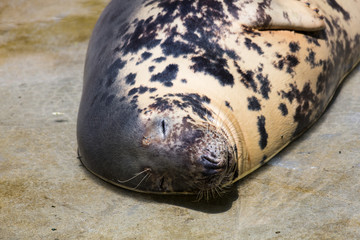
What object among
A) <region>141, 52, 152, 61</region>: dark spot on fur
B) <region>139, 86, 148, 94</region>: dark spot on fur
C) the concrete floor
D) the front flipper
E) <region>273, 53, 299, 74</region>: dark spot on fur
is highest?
the front flipper

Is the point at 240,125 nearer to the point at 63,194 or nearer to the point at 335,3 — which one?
the point at 63,194

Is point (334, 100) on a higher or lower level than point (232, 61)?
lower

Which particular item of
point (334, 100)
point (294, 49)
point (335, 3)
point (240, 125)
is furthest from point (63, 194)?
point (335, 3)

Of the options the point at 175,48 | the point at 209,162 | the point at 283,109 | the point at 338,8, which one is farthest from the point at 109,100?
the point at 338,8

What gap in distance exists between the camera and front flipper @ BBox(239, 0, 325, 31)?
3.47 meters

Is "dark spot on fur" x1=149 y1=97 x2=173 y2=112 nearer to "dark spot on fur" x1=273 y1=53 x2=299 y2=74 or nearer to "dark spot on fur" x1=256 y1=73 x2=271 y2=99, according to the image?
"dark spot on fur" x1=256 y1=73 x2=271 y2=99

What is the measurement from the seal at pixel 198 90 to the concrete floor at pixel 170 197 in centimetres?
10

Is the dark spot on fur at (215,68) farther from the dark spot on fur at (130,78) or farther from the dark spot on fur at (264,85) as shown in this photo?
the dark spot on fur at (130,78)

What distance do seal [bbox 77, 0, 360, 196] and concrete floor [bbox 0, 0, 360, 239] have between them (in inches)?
3.8

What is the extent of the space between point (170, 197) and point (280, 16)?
1340 millimetres

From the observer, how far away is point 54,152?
375 centimetres

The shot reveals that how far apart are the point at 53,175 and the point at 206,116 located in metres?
1.03

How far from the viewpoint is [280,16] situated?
140 inches

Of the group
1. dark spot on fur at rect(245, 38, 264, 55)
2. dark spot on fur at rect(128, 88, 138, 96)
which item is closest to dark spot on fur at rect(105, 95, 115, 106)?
dark spot on fur at rect(128, 88, 138, 96)
